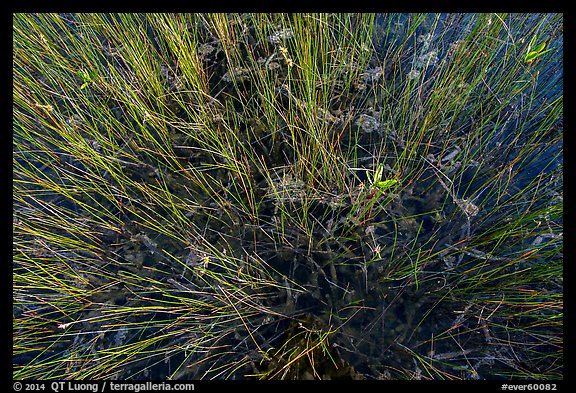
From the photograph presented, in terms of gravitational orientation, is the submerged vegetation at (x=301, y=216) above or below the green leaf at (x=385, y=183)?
below

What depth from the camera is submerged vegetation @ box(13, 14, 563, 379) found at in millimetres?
1261

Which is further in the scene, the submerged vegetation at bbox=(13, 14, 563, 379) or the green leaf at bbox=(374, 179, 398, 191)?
the submerged vegetation at bbox=(13, 14, 563, 379)

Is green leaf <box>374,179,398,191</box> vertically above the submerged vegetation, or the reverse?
green leaf <box>374,179,398,191</box>

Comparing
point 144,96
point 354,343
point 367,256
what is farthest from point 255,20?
point 354,343

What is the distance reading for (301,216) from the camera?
4.87ft

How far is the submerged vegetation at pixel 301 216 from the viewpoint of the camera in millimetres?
1261

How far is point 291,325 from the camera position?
4.30ft

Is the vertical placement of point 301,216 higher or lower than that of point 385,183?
lower

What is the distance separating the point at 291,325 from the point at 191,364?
1.32ft

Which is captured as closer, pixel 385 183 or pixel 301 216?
pixel 385 183

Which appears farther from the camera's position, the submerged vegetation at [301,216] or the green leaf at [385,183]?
the submerged vegetation at [301,216]

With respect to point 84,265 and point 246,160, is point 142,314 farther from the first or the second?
point 246,160

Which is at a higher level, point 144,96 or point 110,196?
point 144,96
